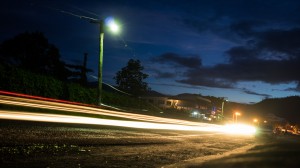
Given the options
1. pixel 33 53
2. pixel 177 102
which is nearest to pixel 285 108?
pixel 177 102

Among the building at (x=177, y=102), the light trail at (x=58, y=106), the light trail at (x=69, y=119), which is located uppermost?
the building at (x=177, y=102)

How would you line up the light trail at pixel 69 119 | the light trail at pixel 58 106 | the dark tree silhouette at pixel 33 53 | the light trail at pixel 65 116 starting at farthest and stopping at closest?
the dark tree silhouette at pixel 33 53 → the light trail at pixel 58 106 → the light trail at pixel 65 116 → the light trail at pixel 69 119

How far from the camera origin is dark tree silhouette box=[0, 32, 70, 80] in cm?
4122

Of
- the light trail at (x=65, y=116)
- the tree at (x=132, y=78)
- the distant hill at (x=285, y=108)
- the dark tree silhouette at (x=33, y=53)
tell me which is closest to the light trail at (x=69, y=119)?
the light trail at (x=65, y=116)

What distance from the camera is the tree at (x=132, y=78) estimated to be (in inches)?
2908

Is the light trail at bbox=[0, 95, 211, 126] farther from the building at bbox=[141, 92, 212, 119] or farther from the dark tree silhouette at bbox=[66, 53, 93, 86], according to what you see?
the building at bbox=[141, 92, 212, 119]

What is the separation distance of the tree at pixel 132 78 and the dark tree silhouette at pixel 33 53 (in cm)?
2953

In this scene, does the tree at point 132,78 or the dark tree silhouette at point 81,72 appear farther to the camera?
the tree at point 132,78

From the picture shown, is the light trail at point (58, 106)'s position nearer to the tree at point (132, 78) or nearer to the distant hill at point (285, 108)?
the tree at point (132, 78)

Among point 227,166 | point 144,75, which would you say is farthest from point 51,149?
point 144,75

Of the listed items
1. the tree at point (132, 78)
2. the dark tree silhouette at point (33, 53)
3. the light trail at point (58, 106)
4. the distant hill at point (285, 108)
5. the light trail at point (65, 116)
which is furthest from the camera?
the distant hill at point (285, 108)

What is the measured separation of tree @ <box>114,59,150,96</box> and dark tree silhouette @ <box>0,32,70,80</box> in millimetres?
29525

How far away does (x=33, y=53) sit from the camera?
42.4m

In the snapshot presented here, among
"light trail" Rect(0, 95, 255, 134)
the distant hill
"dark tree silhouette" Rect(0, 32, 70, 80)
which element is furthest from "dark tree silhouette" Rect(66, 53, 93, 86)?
the distant hill
